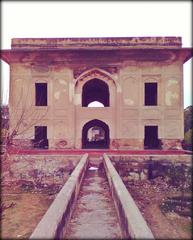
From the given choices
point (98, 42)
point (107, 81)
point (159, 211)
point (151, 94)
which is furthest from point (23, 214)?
point (151, 94)

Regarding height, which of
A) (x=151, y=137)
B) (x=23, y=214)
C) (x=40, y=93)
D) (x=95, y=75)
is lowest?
(x=23, y=214)

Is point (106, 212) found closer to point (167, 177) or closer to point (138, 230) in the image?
point (138, 230)

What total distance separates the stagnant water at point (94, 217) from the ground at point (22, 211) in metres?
1.41

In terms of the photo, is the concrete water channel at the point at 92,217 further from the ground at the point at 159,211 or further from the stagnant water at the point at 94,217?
the ground at the point at 159,211

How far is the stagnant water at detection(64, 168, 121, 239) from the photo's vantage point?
4094 millimetres

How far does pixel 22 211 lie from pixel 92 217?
389 cm

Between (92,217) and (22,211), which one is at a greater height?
(92,217)

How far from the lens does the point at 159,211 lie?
320 inches

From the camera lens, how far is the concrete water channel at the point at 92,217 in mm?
3137

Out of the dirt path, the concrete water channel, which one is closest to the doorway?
the dirt path

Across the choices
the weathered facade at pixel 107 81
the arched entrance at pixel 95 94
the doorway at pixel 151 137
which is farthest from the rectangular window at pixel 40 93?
the doorway at pixel 151 137

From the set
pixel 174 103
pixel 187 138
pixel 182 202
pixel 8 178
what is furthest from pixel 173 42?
pixel 8 178

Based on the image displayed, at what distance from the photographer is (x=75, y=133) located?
601 inches

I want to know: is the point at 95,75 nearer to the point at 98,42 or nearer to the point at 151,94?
the point at 98,42
